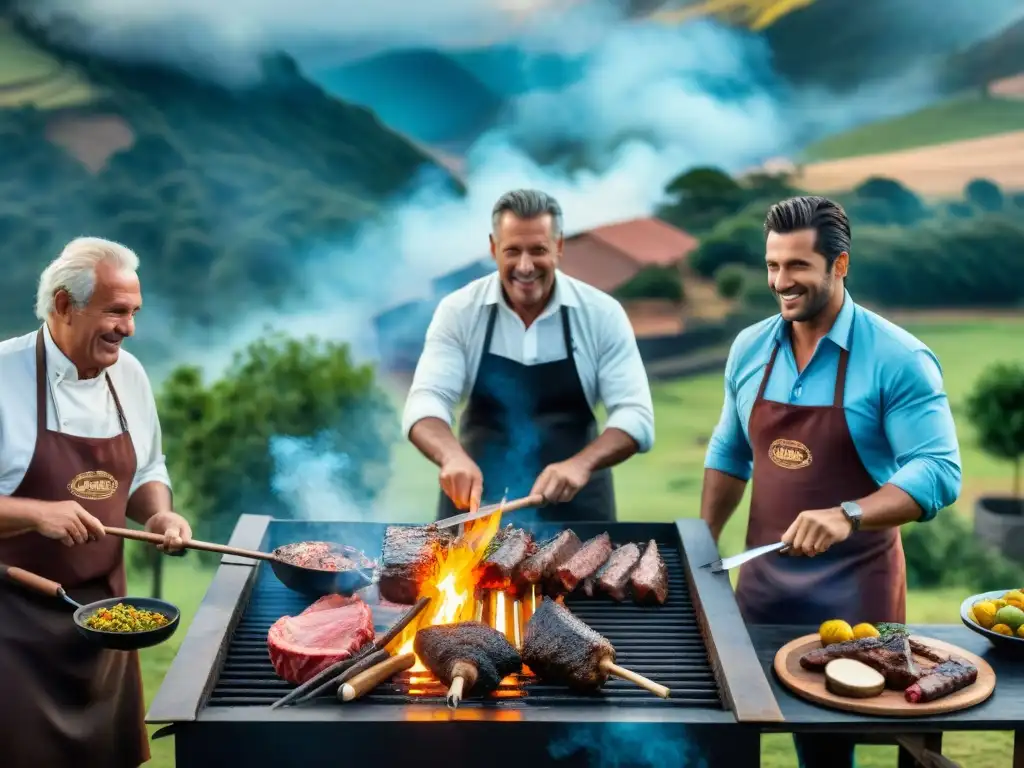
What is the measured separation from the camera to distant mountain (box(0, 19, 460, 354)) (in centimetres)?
958

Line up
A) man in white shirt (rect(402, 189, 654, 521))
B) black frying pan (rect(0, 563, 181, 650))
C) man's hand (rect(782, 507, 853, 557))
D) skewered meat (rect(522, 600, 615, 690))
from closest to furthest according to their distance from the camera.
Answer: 1. skewered meat (rect(522, 600, 615, 690))
2. black frying pan (rect(0, 563, 181, 650))
3. man's hand (rect(782, 507, 853, 557))
4. man in white shirt (rect(402, 189, 654, 521))

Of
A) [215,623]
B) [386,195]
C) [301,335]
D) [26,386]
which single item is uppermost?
[386,195]

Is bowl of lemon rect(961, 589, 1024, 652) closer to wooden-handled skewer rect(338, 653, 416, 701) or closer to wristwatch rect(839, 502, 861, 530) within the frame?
wristwatch rect(839, 502, 861, 530)

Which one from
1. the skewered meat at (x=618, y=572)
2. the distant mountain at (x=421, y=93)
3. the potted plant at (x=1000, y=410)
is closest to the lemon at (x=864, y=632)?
the skewered meat at (x=618, y=572)

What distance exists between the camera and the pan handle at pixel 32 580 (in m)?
3.79

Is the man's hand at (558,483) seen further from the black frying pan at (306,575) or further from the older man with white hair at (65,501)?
the older man with white hair at (65,501)

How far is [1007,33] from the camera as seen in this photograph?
9820mm

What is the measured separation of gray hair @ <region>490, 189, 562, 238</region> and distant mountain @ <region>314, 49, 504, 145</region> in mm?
5547

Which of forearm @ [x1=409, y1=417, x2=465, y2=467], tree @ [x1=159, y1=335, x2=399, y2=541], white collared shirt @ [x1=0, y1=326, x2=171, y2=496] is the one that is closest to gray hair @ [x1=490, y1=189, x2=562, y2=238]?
forearm @ [x1=409, y1=417, x2=465, y2=467]

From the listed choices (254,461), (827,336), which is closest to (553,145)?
(254,461)

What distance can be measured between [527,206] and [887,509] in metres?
2.06

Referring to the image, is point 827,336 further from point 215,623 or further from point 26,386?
point 26,386

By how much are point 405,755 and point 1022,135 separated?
9230 mm

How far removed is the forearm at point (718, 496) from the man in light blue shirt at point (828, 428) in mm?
215
